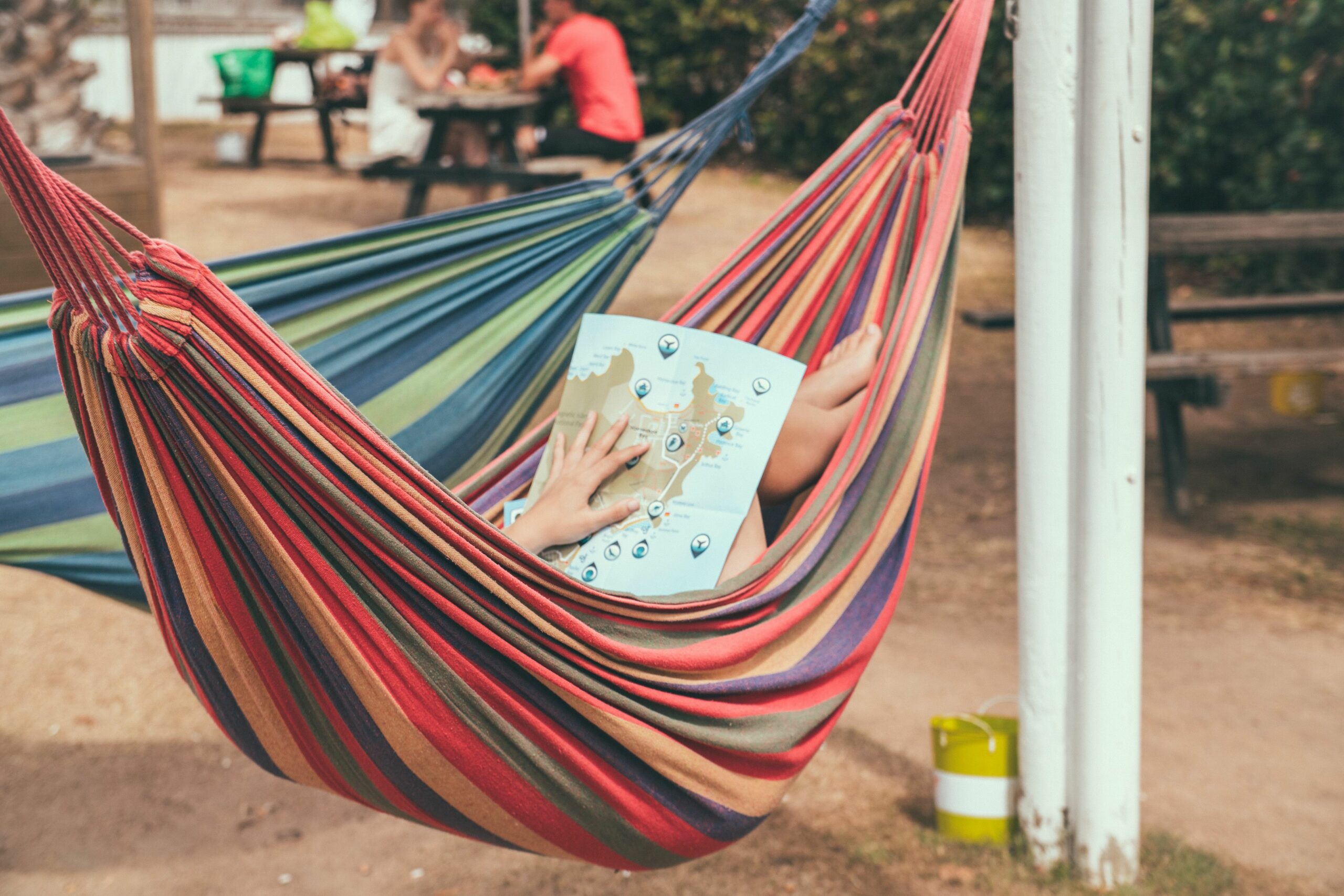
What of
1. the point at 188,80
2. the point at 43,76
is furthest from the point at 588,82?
the point at 188,80

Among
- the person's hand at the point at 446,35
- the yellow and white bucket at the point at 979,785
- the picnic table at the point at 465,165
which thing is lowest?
the yellow and white bucket at the point at 979,785

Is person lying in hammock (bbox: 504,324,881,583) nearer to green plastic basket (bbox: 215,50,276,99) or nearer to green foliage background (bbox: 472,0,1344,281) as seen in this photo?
green foliage background (bbox: 472,0,1344,281)

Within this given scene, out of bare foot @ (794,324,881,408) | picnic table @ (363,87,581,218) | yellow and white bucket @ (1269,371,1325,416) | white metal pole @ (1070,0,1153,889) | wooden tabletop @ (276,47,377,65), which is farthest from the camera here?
wooden tabletop @ (276,47,377,65)

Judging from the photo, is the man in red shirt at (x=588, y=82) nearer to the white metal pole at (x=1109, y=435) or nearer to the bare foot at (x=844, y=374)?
the bare foot at (x=844, y=374)

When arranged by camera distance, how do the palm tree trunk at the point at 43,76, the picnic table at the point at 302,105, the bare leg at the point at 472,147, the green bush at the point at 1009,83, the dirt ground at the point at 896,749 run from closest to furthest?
the dirt ground at the point at 896,749
the palm tree trunk at the point at 43,76
the green bush at the point at 1009,83
the bare leg at the point at 472,147
the picnic table at the point at 302,105

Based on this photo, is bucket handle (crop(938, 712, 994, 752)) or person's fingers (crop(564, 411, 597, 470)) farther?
bucket handle (crop(938, 712, 994, 752))

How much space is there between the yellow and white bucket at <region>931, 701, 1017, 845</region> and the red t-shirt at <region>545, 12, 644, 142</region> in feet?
12.3

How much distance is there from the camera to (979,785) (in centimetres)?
187

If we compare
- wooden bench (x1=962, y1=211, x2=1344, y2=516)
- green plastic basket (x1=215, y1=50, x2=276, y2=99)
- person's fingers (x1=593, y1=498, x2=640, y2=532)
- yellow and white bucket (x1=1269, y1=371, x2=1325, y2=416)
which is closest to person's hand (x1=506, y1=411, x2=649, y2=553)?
person's fingers (x1=593, y1=498, x2=640, y2=532)

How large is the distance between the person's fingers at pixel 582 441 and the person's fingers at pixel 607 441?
1cm

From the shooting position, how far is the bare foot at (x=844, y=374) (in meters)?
1.77

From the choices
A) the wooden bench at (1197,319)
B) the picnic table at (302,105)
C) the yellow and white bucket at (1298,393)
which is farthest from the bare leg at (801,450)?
the picnic table at (302,105)

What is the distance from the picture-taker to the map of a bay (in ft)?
4.92

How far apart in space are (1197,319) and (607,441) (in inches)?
105
